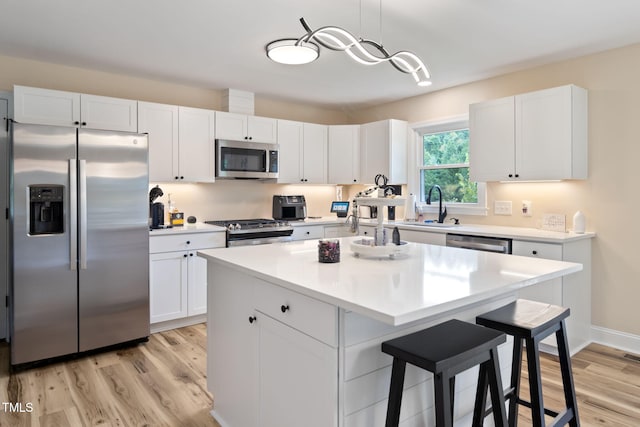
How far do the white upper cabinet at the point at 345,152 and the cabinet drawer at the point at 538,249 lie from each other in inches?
90.1

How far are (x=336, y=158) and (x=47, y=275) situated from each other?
3339mm

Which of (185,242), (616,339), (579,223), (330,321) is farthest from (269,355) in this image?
(616,339)

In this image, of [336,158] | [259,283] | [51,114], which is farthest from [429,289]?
[336,158]

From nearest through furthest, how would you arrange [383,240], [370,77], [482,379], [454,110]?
[482,379]
[383,240]
[370,77]
[454,110]

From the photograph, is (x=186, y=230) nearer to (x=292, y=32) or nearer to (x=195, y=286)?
(x=195, y=286)

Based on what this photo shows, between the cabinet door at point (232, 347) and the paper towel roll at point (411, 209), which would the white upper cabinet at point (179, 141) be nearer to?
the cabinet door at point (232, 347)

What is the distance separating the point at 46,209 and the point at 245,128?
211 cm

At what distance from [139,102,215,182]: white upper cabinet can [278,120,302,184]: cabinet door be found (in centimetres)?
85

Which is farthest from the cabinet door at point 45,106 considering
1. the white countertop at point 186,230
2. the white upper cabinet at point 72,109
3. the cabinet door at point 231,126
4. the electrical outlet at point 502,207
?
the electrical outlet at point 502,207

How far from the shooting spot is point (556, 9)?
2.57 m

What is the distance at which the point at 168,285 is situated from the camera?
3.62 m

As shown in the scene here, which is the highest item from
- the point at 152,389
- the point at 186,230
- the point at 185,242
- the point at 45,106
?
the point at 45,106

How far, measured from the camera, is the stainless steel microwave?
4238 millimetres

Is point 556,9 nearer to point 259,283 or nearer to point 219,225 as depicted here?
point 259,283
